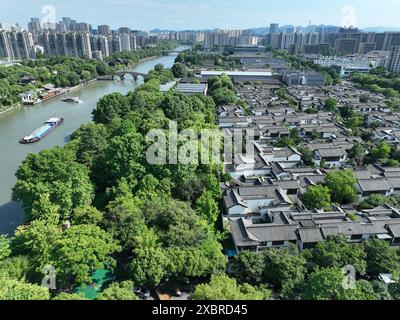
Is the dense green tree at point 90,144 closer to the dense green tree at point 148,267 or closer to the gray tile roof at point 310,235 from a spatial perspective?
the dense green tree at point 148,267

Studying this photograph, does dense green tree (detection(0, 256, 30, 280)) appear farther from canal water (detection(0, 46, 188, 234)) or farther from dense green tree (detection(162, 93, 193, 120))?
dense green tree (detection(162, 93, 193, 120))

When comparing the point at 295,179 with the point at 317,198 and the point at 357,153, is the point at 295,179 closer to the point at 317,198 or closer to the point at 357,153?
the point at 317,198

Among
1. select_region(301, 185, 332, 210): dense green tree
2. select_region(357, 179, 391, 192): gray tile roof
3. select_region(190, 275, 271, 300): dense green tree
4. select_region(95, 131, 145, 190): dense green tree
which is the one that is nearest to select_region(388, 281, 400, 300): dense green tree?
select_region(190, 275, 271, 300): dense green tree

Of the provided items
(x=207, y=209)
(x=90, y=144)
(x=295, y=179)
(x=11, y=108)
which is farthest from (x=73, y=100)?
(x=295, y=179)

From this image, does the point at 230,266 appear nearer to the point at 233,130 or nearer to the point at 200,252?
the point at 200,252

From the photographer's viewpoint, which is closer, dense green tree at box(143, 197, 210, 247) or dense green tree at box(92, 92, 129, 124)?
dense green tree at box(143, 197, 210, 247)

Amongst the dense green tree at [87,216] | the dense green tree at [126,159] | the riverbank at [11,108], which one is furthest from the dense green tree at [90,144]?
the riverbank at [11,108]
